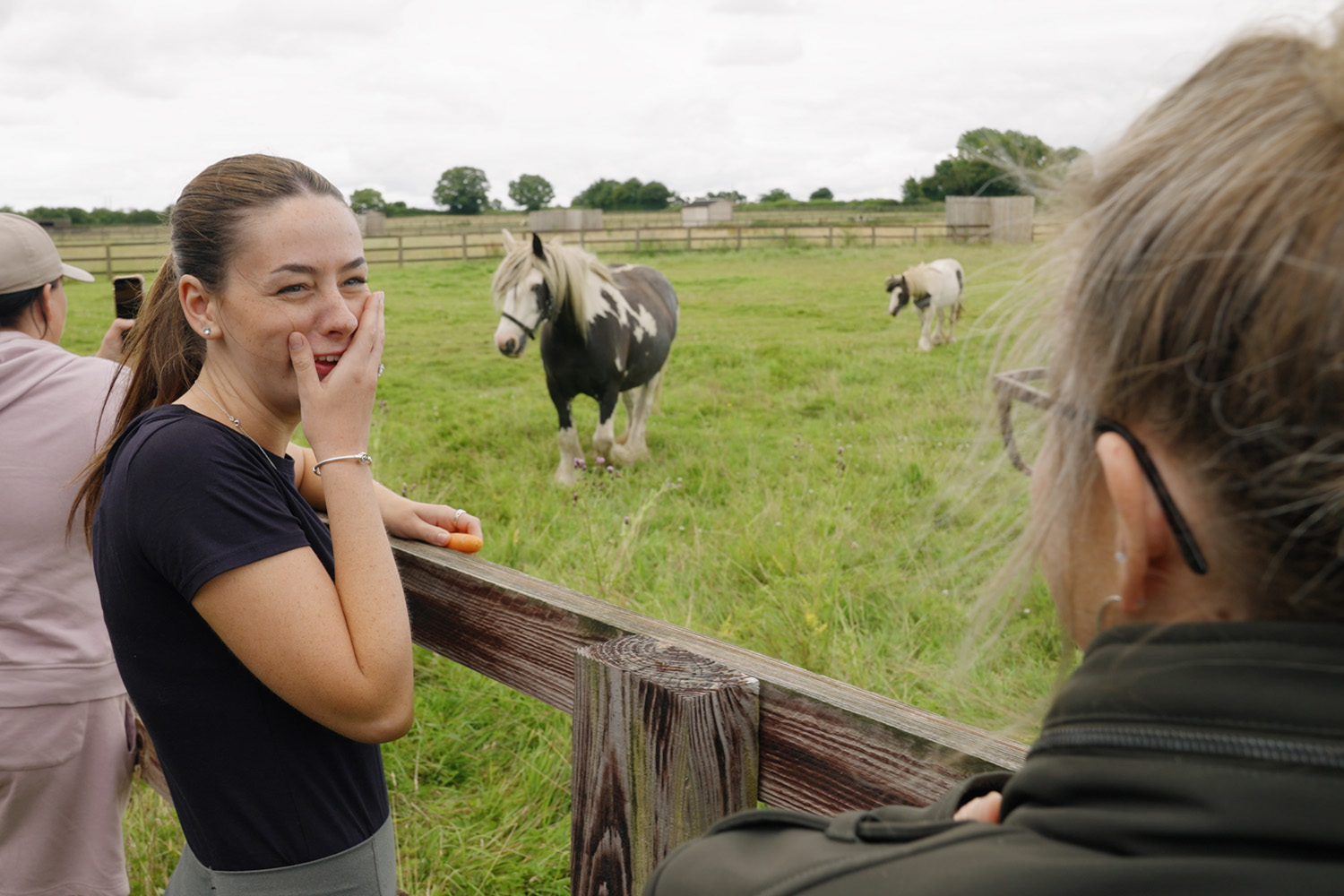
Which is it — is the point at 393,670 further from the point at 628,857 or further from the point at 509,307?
the point at 509,307

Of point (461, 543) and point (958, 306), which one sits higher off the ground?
point (958, 306)

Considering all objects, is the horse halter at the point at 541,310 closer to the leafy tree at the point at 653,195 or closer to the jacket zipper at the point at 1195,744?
the jacket zipper at the point at 1195,744

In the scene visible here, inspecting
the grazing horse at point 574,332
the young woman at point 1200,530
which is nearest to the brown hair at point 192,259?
the young woman at point 1200,530

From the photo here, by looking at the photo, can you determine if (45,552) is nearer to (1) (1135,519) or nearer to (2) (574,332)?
(1) (1135,519)

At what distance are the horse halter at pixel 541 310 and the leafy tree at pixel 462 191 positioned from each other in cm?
6544

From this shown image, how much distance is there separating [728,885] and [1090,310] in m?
0.46

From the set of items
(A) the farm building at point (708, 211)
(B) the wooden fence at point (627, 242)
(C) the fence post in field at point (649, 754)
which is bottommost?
(C) the fence post in field at point (649, 754)

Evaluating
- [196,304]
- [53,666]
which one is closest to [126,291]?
[53,666]

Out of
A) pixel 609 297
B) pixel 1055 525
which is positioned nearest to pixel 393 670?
pixel 1055 525

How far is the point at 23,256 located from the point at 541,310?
15.6 feet

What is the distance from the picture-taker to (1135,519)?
60 centimetres

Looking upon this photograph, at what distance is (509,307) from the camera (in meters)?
7.10

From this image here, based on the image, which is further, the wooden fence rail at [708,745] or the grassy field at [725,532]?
the grassy field at [725,532]

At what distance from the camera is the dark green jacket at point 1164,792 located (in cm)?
50
